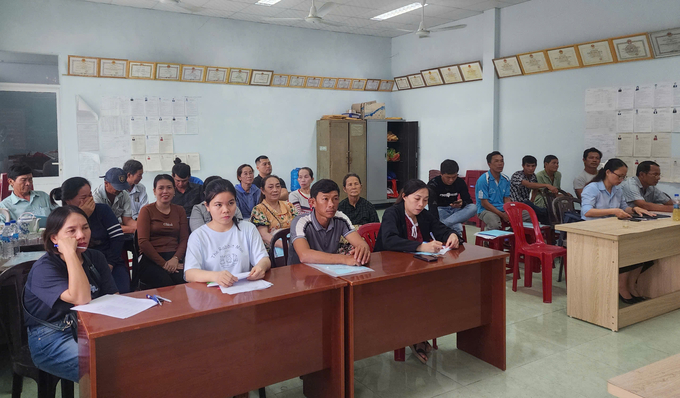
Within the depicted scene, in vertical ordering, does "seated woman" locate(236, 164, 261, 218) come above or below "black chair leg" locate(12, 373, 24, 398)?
above

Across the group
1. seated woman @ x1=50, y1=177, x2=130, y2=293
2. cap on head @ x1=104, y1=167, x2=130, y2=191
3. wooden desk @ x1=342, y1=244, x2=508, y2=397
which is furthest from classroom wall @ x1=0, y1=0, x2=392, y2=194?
wooden desk @ x1=342, y1=244, x2=508, y2=397

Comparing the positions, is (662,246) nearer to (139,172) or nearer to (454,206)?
(454,206)

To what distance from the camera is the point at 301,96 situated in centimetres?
907

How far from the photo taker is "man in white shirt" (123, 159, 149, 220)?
15.3 ft

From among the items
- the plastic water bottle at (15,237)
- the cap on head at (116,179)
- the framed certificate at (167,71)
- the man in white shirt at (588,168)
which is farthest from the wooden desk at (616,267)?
the framed certificate at (167,71)

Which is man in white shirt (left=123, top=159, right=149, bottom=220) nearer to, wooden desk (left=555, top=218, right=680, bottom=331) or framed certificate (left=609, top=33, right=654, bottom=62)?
wooden desk (left=555, top=218, right=680, bottom=331)

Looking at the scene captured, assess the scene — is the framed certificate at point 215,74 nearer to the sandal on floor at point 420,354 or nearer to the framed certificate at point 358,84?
the framed certificate at point 358,84

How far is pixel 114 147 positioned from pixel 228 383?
6.18 metres

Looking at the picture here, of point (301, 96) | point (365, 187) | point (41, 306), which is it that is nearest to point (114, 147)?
point (301, 96)

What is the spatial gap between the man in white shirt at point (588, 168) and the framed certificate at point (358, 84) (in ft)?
15.1

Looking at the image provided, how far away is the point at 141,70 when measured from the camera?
24.3ft

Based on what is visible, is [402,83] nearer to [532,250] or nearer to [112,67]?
[112,67]

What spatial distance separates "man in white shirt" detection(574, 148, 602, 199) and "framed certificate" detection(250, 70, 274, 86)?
528 cm

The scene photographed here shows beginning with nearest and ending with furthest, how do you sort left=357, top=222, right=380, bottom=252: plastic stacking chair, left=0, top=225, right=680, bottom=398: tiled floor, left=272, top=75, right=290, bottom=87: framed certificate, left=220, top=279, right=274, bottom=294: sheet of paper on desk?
left=220, top=279, right=274, bottom=294: sheet of paper on desk, left=0, top=225, right=680, bottom=398: tiled floor, left=357, top=222, right=380, bottom=252: plastic stacking chair, left=272, top=75, right=290, bottom=87: framed certificate
